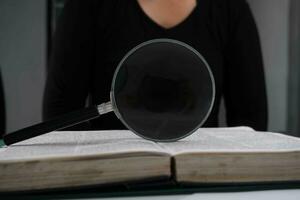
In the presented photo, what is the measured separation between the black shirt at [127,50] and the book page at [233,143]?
0.33 meters

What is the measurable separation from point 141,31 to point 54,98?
0.20m

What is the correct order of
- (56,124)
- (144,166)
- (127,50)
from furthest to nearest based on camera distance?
(127,50) < (56,124) < (144,166)

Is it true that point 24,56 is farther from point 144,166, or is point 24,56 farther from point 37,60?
point 144,166

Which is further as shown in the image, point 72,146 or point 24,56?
point 24,56

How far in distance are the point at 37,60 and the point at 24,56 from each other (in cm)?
6

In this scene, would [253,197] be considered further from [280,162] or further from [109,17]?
[109,17]

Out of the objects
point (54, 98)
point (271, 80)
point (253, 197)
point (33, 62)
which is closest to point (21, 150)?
point (253, 197)

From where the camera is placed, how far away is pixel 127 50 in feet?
2.68

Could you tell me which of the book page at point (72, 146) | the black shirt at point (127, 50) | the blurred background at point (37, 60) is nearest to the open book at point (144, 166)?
the book page at point (72, 146)

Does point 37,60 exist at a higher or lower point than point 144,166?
lower

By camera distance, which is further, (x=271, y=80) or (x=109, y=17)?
(x=271, y=80)

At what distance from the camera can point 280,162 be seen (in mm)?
338

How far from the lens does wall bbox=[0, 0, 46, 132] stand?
6.65 ft

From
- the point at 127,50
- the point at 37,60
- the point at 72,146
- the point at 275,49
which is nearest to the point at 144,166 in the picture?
the point at 72,146
